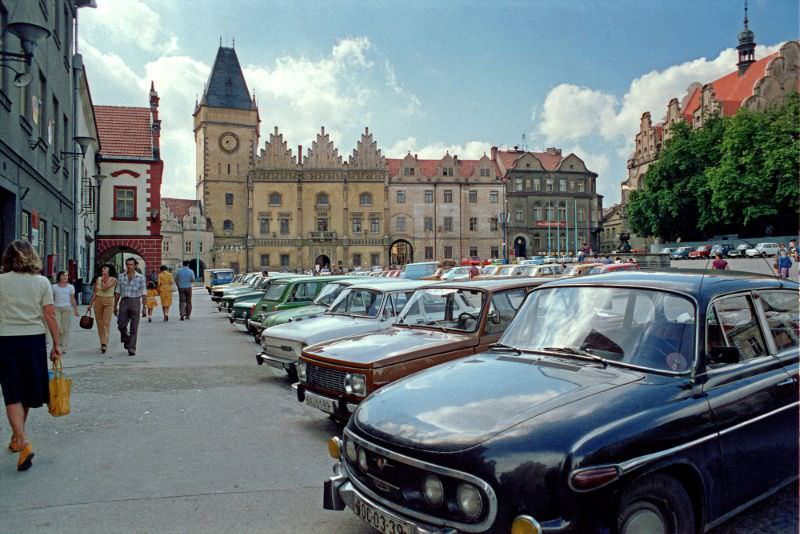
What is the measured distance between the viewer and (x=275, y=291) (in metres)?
14.8

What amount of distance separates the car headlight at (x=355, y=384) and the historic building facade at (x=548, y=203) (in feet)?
242

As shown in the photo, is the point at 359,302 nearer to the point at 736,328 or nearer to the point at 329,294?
the point at 329,294

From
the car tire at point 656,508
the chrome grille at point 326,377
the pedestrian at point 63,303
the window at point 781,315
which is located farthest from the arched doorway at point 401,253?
the car tire at point 656,508

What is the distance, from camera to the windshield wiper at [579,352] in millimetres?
3779

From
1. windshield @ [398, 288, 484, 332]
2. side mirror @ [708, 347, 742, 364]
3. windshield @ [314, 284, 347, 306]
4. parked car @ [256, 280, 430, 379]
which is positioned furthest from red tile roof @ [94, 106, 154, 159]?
side mirror @ [708, 347, 742, 364]

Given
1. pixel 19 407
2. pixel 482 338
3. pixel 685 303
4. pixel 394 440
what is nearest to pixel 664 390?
pixel 685 303

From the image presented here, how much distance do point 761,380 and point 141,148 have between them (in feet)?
120

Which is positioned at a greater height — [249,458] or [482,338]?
[482,338]

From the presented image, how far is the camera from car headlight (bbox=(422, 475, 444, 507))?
3021 mm

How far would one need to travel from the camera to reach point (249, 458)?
5.58 metres

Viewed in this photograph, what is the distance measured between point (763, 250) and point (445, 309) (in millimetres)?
44484

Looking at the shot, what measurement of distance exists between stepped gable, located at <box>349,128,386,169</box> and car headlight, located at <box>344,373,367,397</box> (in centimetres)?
7003

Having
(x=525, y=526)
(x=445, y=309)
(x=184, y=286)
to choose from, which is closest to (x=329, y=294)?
(x=445, y=309)

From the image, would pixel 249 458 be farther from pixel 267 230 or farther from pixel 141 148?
pixel 267 230
